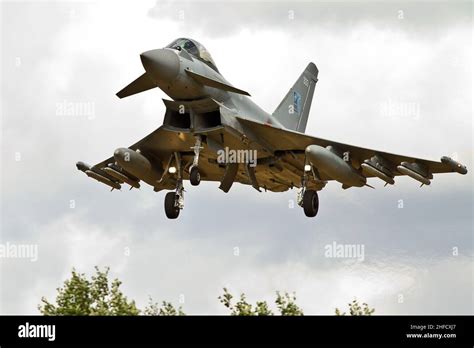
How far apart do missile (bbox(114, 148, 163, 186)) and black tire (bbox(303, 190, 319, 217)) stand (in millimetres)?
4641

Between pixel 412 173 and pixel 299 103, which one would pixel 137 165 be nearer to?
pixel 299 103

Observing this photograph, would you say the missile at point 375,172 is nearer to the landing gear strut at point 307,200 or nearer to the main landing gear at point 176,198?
the landing gear strut at point 307,200

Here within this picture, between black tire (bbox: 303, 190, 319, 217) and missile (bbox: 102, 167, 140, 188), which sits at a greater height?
missile (bbox: 102, 167, 140, 188)

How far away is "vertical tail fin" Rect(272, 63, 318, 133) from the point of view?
33.8 meters

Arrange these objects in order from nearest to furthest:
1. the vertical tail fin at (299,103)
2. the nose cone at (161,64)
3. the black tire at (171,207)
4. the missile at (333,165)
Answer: the nose cone at (161,64) → the missile at (333,165) → the black tire at (171,207) → the vertical tail fin at (299,103)

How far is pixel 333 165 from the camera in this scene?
92.8ft

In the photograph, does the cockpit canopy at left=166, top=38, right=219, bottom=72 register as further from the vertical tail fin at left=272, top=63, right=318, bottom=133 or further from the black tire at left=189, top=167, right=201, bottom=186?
the vertical tail fin at left=272, top=63, right=318, bottom=133

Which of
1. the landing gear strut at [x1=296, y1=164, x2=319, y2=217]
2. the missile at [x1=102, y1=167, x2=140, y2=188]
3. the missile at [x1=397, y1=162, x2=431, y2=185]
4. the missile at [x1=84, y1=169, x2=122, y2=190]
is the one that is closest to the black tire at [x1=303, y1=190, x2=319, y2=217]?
the landing gear strut at [x1=296, y1=164, x2=319, y2=217]

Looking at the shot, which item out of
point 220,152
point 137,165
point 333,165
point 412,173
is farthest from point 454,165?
point 137,165

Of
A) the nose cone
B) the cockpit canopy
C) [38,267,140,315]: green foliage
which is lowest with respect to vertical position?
[38,267,140,315]: green foliage

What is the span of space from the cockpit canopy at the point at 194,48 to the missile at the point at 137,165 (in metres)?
3.74

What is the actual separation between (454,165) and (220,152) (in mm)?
6516

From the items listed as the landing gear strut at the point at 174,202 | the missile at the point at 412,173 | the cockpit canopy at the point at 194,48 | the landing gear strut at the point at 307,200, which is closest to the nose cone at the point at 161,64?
the cockpit canopy at the point at 194,48

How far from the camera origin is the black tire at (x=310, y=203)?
29719 mm
